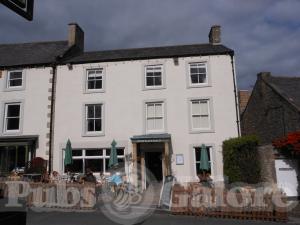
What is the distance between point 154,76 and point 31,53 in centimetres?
870

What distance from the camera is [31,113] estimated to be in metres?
20.8

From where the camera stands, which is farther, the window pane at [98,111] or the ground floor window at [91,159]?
the window pane at [98,111]

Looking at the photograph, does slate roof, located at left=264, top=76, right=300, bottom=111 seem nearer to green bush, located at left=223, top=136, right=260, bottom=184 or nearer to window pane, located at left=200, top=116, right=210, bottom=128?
green bush, located at left=223, top=136, right=260, bottom=184

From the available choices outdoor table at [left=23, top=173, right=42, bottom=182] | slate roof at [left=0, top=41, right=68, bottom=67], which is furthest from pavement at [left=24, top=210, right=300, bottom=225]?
slate roof at [left=0, top=41, right=68, bottom=67]

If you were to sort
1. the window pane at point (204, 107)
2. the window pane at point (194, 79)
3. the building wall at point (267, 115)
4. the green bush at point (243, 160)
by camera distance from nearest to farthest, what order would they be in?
the green bush at point (243, 160) → the window pane at point (204, 107) → the window pane at point (194, 79) → the building wall at point (267, 115)

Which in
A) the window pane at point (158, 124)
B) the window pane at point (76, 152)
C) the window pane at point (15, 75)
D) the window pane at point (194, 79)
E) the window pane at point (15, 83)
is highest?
the window pane at point (15, 75)

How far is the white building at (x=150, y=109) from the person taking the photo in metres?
19.4

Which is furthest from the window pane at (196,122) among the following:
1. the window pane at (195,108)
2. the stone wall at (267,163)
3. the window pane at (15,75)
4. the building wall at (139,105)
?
the window pane at (15,75)

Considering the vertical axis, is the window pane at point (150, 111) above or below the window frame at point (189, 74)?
below

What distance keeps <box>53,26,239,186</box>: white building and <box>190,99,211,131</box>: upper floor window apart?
0.06 meters

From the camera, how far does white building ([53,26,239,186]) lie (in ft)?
63.7

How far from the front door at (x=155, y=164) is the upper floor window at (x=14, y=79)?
8980 mm

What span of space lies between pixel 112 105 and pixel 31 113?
4830 mm

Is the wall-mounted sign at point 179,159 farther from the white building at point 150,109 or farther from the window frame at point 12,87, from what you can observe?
the window frame at point 12,87
